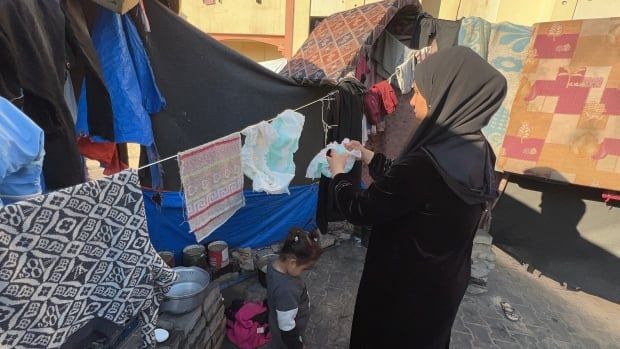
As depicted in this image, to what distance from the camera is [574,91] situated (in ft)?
13.9

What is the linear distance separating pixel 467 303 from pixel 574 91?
317cm

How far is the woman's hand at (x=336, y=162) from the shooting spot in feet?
6.68

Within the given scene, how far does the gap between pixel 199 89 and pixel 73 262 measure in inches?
88.3

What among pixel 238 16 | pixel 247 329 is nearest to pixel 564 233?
pixel 247 329

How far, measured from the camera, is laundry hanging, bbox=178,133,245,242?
7.10 ft

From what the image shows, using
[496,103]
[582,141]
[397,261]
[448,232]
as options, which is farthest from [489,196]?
[582,141]

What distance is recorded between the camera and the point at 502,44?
480cm

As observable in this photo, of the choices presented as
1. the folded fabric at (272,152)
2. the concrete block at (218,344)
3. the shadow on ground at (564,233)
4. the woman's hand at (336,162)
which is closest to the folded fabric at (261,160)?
the folded fabric at (272,152)

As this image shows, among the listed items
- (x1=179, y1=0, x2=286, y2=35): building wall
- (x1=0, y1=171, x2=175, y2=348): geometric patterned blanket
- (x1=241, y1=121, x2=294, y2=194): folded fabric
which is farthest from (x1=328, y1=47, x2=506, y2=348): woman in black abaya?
(x1=179, y1=0, x2=286, y2=35): building wall

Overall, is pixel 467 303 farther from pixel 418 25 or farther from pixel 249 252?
pixel 418 25

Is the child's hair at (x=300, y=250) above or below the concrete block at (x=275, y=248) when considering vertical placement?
above

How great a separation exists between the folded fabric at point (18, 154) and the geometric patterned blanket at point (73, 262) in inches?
10.3

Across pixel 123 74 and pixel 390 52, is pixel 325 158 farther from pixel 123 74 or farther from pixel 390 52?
pixel 390 52

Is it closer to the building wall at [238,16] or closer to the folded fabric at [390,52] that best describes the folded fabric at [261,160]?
the folded fabric at [390,52]
